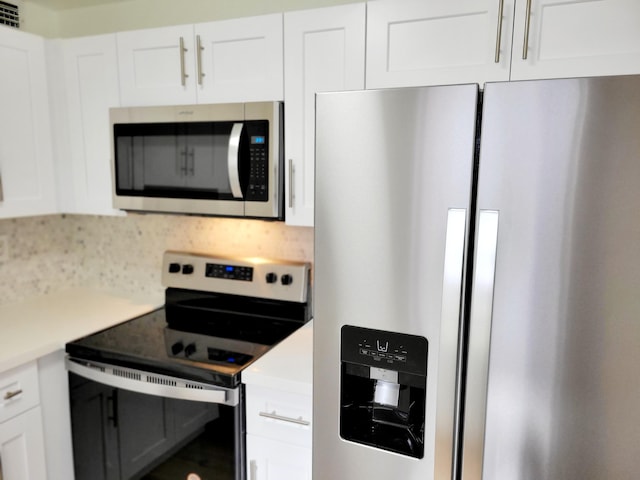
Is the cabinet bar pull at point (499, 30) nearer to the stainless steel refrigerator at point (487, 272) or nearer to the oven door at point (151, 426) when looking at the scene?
the stainless steel refrigerator at point (487, 272)

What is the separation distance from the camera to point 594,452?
0.95 meters

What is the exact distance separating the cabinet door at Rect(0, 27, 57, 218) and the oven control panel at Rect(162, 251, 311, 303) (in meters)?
0.60

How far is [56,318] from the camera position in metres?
2.02

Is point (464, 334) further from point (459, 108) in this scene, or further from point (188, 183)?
point (188, 183)

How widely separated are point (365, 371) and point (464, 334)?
26 centimetres

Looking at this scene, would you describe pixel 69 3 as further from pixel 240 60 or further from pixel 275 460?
pixel 275 460

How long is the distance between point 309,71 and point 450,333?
101 cm

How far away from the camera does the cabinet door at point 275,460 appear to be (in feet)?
4.75

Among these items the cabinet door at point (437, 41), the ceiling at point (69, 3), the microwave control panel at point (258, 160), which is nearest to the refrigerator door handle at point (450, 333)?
the cabinet door at point (437, 41)

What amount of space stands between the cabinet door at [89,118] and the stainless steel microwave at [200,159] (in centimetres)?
9

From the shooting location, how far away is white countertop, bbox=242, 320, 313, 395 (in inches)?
56.2

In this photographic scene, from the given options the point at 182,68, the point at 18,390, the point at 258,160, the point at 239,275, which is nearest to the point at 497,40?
the point at 258,160

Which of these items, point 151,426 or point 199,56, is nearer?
point 151,426

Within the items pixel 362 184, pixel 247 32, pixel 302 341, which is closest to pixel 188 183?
pixel 247 32
